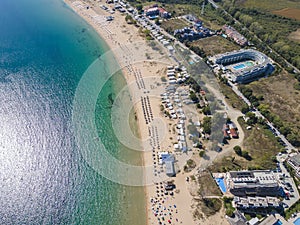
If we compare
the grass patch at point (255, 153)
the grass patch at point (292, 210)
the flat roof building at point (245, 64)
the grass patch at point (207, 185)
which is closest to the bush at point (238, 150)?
the grass patch at point (255, 153)

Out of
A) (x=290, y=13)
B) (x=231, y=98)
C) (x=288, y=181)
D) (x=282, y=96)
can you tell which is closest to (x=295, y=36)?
(x=290, y=13)

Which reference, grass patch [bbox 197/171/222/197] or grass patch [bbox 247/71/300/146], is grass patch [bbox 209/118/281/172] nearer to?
grass patch [bbox 197/171/222/197]

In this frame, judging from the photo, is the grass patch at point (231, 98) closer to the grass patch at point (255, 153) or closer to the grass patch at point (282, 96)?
the grass patch at point (282, 96)

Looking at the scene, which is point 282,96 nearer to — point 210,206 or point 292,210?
point 292,210

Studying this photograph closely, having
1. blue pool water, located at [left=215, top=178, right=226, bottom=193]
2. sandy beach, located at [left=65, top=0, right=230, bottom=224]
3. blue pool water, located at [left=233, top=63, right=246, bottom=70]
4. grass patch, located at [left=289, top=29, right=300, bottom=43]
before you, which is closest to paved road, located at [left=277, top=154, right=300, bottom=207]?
blue pool water, located at [left=215, top=178, right=226, bottom=193]

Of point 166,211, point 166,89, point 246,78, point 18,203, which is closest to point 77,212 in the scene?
point 18,203

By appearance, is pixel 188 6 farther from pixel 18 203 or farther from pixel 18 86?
pixel 18 203
